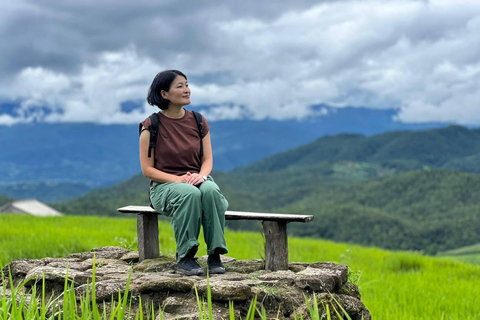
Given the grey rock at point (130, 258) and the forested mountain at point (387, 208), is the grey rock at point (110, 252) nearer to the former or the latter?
the grey rock at point (130, 258)

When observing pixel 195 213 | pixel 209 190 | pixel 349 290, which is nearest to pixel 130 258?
pixel 195 213

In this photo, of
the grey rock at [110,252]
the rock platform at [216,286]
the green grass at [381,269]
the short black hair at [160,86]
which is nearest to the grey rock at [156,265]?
the rock platform at [216,286]

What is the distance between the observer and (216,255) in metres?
5.49

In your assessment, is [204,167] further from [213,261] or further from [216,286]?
[216,286]

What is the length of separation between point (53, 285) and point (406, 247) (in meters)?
115

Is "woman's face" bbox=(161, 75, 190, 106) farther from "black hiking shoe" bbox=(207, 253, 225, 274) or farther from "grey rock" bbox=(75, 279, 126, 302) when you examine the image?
"grey rock" bbox=(75, 279, 126, 302)

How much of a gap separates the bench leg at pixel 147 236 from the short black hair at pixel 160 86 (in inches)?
53.7

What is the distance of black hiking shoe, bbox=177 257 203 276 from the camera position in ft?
17.1

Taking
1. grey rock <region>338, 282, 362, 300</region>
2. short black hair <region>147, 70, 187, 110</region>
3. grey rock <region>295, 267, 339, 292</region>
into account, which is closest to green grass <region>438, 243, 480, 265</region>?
grey rock <region>338, 282, 362, 300</region>

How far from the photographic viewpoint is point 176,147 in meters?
5.73

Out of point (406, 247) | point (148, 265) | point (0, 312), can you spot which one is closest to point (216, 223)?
point (148, 265)

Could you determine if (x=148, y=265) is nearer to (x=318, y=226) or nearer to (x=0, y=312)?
(x=0, y=312)

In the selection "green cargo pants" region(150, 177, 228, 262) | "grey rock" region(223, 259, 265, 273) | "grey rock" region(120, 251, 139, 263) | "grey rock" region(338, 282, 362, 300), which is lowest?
"grey rock" region(338, 282, 362, 300)

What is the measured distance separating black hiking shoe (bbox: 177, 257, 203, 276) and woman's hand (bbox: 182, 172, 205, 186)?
0.79 meters
